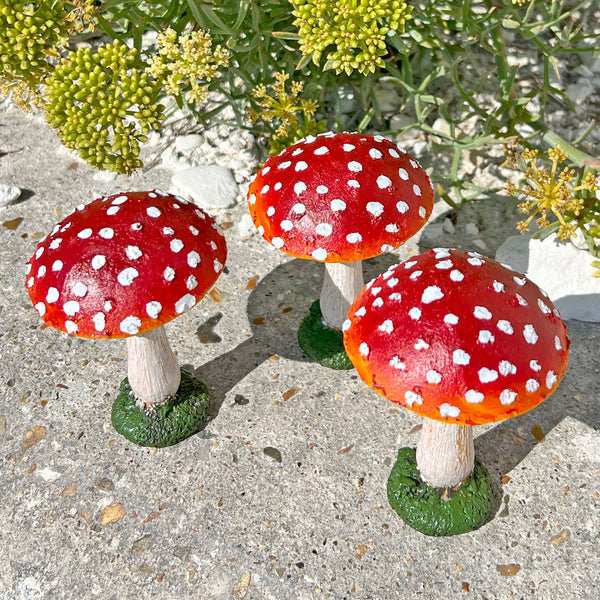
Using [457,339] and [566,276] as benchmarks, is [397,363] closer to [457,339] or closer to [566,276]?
[457,339]

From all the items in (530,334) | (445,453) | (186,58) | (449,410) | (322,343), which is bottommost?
(322,343)

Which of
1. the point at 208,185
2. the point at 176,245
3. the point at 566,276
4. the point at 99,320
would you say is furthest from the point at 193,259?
the point at 566,276

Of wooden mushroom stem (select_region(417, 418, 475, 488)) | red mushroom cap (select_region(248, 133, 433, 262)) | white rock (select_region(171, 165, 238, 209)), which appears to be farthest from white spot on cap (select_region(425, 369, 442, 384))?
white rock (select_region(171, 165, 238, 209))

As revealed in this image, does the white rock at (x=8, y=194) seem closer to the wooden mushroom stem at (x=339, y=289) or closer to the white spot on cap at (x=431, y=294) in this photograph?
the wooden mushroom stem at (x=339, y=289)

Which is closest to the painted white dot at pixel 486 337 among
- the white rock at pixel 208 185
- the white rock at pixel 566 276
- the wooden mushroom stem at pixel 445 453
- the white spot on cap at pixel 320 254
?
the wooden mushroom stem at pixel 445 453

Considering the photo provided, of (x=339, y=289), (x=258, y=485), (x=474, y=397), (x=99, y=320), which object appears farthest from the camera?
(x=339, y=289)
